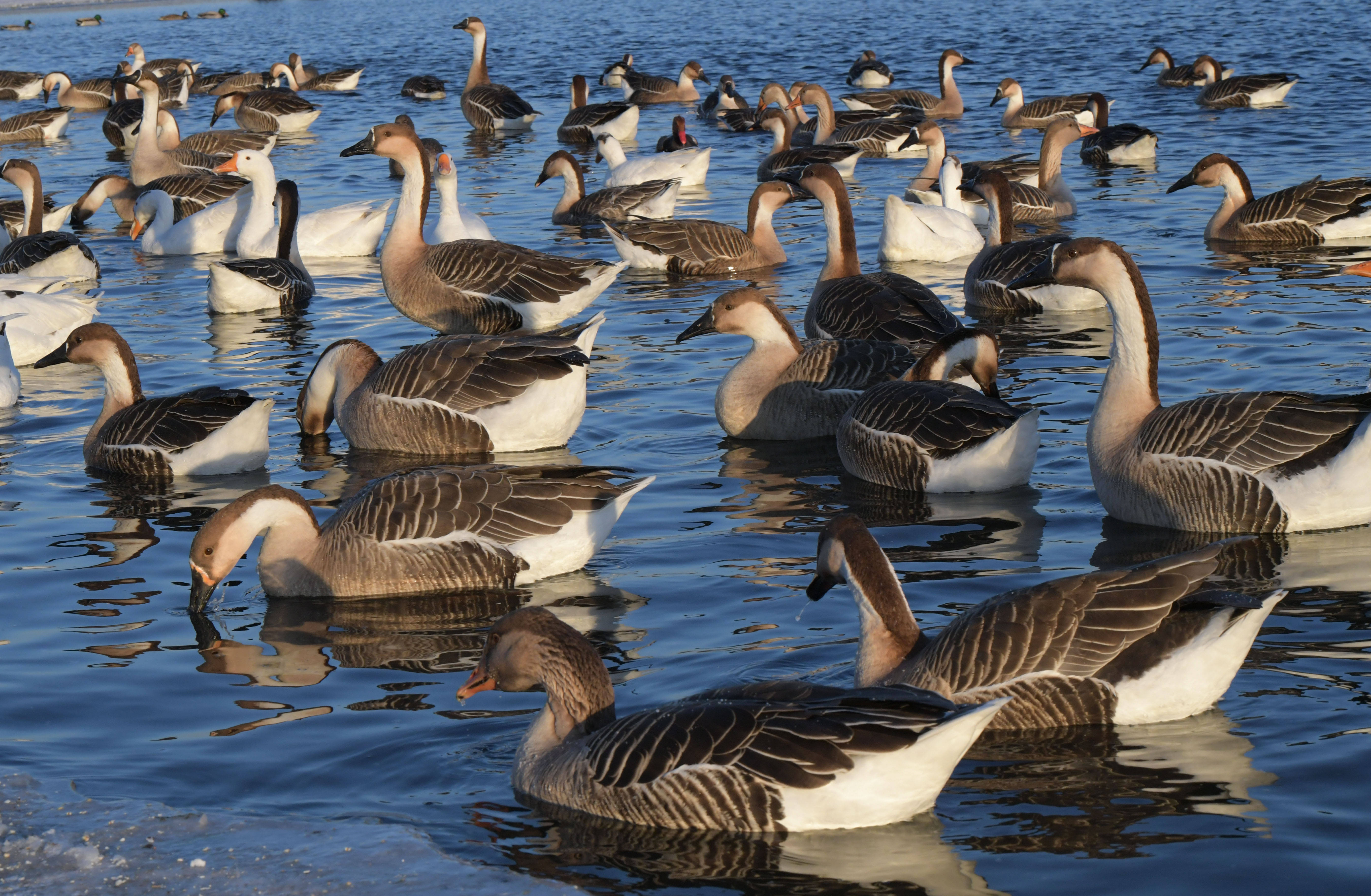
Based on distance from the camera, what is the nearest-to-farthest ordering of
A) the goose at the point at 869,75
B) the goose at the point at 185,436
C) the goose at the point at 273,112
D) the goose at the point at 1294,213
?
the goose at the point at 185,436 → the goose at the point at 1294,213 → the goose at the point at 273,112 → the goose at the point at 869,75

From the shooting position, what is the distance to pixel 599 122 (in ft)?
96.4

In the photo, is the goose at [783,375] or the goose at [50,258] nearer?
the goose at [783,375]

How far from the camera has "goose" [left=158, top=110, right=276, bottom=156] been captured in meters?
27.3

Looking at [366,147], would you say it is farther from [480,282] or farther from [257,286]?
[480,282]

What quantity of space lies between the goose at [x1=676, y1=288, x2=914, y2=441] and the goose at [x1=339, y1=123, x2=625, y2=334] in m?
3.35

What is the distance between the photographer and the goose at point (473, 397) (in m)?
11.6

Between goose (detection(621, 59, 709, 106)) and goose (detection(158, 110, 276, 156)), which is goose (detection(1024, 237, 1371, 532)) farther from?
goose (detection(621, 59, 709, 106))

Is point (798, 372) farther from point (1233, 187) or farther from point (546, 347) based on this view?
point (1233, 187)

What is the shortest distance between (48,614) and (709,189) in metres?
16.8

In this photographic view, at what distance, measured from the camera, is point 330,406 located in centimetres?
1256

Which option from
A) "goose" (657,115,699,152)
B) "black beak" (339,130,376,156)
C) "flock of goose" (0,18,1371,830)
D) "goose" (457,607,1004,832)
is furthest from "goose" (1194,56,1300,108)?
"goose" (457,607,1004,832)

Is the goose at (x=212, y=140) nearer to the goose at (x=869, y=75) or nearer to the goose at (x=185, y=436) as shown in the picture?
the goose at (x=869, y=75)

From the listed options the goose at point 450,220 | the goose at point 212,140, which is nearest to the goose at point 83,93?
the goose at point 212,140

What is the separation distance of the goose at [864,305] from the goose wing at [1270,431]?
3939 mm
